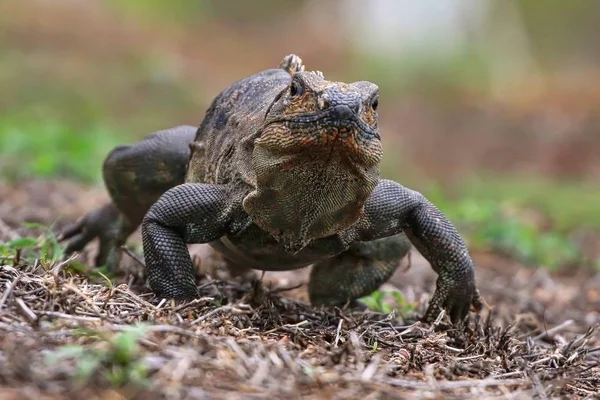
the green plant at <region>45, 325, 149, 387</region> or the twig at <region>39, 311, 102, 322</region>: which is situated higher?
the green plant at <region>45, 325, 149, 387</region>

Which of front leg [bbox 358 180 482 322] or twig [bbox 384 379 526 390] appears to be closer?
twig [bbox 384 379 526 390]

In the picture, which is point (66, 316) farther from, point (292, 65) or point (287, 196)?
point (292, 65)

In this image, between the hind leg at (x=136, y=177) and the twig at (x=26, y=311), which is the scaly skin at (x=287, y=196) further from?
the twig at (x=26, y=311)

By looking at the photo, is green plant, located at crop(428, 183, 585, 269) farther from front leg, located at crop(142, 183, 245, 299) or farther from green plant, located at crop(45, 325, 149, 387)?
green plant, located at crop(45, 325, 149, 387)

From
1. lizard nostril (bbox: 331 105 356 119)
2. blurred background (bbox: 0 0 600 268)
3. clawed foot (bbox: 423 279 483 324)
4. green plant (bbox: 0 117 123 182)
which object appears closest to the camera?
lizard nostril (bbox: 331 105 356 119)

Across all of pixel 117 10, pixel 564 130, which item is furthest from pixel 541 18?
pixel 117 10

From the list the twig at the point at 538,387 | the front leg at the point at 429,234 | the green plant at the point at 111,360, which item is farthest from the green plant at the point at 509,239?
the green plant at the point at 111,360

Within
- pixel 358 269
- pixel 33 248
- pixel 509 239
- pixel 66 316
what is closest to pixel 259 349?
pixel 66 316

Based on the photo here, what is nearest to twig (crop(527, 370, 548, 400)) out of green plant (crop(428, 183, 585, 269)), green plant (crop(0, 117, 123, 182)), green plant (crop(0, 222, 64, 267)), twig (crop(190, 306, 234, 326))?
twig (crop(190, 306, 234, 326))
